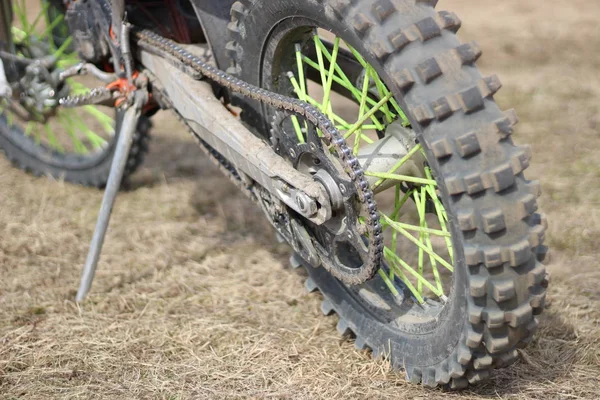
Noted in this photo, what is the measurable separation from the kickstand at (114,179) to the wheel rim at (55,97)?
742mm

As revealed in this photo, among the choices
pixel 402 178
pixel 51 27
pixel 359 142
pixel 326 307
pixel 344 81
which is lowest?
pixel 326 307

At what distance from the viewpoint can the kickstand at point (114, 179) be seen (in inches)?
112

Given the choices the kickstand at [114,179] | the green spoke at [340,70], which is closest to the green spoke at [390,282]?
the green spoke at [340,70]

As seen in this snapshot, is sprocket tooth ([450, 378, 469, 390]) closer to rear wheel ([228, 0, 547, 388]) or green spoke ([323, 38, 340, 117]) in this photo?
rear wheel ([228, 0, 547, 388])

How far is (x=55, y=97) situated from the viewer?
3.44m

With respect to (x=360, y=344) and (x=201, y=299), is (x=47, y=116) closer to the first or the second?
(x=201, y=299)

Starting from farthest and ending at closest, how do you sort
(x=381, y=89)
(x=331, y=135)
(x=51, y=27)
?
(x=51, y=27)
(x=381, y=89)
(x=331, y=135)

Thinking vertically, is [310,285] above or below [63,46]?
below

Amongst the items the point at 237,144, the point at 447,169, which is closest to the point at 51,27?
the point at 237,144

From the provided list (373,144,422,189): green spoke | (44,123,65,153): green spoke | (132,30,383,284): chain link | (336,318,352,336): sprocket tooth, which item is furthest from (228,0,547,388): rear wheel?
(44,123,65,153): green spoke

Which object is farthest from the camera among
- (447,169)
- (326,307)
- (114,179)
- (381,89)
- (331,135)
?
(114,179)

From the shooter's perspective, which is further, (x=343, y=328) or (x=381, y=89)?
(x=343, y=328)

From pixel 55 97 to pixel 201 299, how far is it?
4.00ft

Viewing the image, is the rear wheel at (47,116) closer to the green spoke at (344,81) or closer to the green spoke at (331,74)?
the green spoke at (344,81)
